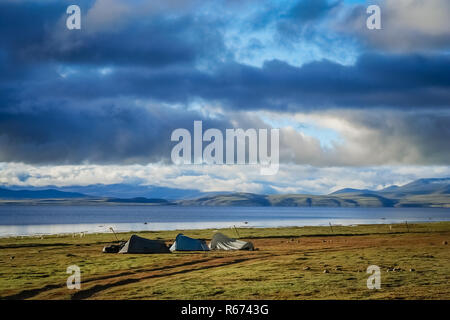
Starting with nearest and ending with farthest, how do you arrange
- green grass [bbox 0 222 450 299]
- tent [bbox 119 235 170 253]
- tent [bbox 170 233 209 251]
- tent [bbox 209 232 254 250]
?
green grass [bbox 0 222 450 299] < tent [bbox 119 235 170 253] < tent [bbox 170 233 209 251] < tent [bbox 209 232 254 250]

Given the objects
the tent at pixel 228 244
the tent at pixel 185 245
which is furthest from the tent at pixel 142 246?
the tent at pixel 228 244

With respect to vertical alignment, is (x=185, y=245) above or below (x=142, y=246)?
below

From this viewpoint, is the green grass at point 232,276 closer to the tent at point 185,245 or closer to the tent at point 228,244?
the tent at point 185,245

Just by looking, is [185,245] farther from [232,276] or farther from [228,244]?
[232,276]

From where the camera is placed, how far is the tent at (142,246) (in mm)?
53031

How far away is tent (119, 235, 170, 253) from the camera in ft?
174

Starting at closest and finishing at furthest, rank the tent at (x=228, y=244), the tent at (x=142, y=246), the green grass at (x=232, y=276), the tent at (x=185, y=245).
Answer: the green grass at (x=232, y=276) → the tent at (x=142, y=246) → the tent at (x=185, y=245) → the tent at (x=228, y=244)

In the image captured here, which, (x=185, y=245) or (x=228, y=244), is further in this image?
(x=228, y=244)

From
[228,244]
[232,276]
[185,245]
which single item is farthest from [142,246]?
[232,276]

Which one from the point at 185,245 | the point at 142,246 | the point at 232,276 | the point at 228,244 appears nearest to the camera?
the point at 232,276

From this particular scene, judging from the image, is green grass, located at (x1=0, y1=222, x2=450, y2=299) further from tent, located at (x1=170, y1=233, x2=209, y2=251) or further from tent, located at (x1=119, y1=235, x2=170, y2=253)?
tent, located at (x1=170, y1=233, x2=209, y2=251)

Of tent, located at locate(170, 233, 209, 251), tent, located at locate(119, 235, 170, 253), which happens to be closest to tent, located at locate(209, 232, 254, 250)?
tent, located at locate(170, 233, 209, 251)

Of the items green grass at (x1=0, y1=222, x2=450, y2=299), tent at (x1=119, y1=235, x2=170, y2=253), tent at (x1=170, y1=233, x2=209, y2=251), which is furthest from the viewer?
tent at (x1=170, y1=233, x2=209, y2=251)

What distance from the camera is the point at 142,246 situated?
5338 centimetres
